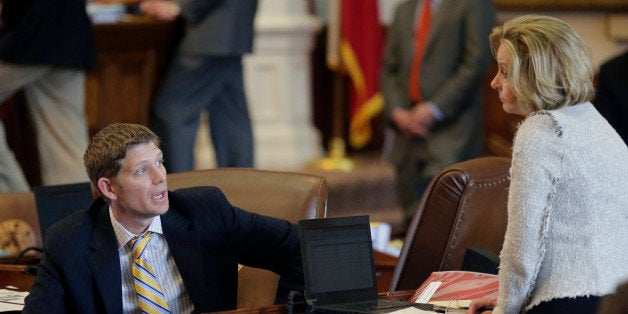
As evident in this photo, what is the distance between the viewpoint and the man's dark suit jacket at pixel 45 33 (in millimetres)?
5520

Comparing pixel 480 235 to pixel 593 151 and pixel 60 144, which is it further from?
pixel 60 144

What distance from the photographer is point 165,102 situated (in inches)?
249

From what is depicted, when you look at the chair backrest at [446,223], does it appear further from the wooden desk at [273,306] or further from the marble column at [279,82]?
the marble column at [279,82]

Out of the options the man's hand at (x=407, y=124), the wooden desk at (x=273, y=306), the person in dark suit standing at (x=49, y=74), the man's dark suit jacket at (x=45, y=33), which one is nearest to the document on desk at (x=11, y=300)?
the wooden desk at (x=273, y=306)

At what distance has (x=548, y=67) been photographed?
8.44ft

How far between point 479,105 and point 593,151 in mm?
3225

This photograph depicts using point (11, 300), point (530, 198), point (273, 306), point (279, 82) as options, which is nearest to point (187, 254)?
point (273, 306)

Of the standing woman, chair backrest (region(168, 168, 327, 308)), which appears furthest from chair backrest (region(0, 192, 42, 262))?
the standing woman

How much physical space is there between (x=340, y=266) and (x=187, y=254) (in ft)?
1.49

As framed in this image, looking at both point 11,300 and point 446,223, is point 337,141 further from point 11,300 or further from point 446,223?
point 11,300

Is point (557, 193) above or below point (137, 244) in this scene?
above

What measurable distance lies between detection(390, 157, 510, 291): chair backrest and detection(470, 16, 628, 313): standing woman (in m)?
0.79

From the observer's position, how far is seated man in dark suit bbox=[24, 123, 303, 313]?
2.87 meters

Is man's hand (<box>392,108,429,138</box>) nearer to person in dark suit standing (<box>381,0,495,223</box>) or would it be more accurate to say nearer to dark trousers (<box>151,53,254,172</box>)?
person in dark suit standing (<box>381,0,495,223</box>)
